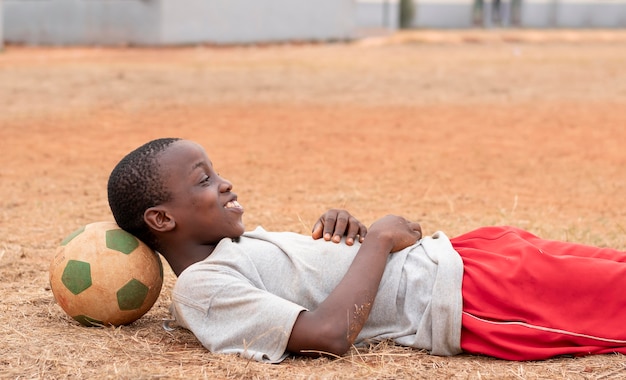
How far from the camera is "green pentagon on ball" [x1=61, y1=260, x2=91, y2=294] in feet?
12.0

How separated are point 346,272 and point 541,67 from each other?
13.8 meters

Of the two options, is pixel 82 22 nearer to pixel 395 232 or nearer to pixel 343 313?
pixel 395 232

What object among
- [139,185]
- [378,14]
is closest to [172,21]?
[378,14]

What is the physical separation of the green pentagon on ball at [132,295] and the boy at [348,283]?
0.63 feet

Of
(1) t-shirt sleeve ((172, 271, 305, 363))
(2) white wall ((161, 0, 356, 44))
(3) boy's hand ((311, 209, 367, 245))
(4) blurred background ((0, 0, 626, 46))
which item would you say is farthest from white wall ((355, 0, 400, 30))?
(1) t-shirt sleeve ((172, 271, 305, 363))

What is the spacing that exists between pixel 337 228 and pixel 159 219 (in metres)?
0.69

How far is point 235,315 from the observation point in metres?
3.30

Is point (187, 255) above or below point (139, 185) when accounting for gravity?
below

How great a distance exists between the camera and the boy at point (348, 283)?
10.8 ft

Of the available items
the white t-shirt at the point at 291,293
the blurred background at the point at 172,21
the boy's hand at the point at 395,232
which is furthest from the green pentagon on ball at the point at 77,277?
the blurred background at the point at 172,21

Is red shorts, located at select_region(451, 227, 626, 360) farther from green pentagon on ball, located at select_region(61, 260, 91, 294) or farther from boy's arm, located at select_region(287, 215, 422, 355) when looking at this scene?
green pentagon on ball, located at select_region(61, 260, 91, 294)

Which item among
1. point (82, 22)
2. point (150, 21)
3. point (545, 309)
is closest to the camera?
point (545, 309)

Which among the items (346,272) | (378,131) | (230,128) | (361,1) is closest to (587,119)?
(378,131)

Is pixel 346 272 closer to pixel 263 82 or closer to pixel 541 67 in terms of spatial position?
pixel 263 82
